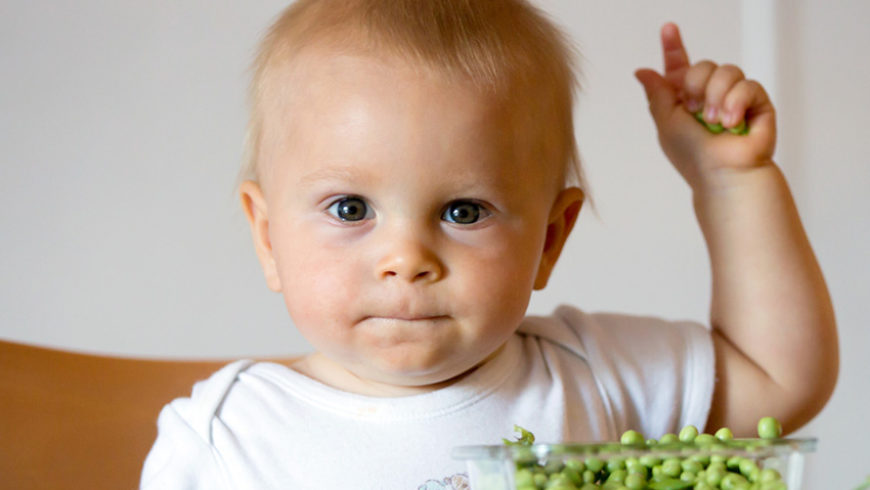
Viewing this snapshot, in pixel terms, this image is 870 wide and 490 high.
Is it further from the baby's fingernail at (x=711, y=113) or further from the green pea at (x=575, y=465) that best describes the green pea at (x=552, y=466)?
the baby's fingernail at (x=711, y=113)

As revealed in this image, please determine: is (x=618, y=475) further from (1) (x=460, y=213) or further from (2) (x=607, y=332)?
(2) (x=607, y=332)

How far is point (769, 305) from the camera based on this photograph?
0.98 meters

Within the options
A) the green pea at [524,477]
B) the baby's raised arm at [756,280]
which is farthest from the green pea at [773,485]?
the baby's raised arm at [756,280]

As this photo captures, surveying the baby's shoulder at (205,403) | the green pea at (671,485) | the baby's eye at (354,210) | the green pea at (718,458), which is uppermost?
the baby's eye at (354,210)

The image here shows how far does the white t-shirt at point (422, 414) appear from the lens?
82 cm

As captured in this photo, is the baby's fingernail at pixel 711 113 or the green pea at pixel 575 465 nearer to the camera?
the green pea at pixel 575 465

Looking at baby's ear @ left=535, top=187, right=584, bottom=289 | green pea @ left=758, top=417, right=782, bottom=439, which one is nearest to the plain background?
baby's ear @ left=535, top=187, right=584, bottom=289

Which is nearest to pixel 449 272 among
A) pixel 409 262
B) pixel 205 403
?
pixel 409 262

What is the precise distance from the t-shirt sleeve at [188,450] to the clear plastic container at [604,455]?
42cm

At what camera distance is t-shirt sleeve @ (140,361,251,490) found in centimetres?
81

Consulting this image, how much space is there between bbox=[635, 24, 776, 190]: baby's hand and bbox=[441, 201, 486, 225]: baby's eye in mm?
348

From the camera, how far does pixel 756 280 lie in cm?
99

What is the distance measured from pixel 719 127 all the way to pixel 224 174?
1044 millimetres

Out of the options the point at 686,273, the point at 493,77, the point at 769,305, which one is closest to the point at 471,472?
the point at 493,77
